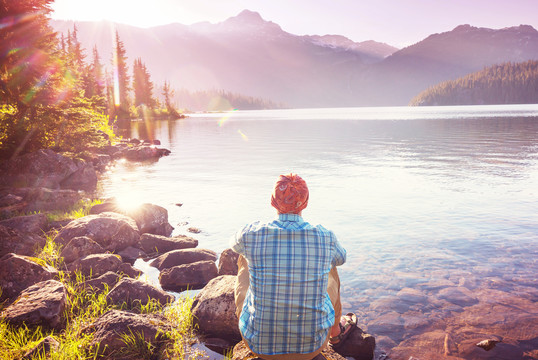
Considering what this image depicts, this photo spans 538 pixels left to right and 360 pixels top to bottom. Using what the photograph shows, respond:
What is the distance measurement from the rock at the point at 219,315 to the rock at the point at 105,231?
5.22m

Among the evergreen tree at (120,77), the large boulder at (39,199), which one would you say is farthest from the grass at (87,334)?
the evergreen tree at (120,77)

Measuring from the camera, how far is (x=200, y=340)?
6883mm

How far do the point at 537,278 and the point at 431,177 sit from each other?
15.5 metres

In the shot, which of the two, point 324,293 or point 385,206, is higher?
point 324,293

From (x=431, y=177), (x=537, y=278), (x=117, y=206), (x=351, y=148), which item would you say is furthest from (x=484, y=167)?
(x=117, y=206)

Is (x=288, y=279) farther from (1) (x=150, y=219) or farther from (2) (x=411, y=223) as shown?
(2) (x=411, y=223)

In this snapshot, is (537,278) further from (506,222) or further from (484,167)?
(484,167)

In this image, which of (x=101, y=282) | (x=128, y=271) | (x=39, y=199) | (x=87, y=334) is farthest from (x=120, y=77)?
(x=87, y=334)

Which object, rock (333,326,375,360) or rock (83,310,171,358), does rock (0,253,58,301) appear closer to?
rock (83,310,171,358)

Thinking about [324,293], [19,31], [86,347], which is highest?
[19,31]

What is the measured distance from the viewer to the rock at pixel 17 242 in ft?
32.3

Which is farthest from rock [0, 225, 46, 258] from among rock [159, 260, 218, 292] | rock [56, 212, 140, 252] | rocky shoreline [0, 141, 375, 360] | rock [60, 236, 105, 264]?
rock [159, 260, 218, 292]

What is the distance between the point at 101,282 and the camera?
8.37 m

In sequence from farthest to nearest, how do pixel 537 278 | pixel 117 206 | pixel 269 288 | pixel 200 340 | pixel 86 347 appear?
1. pixel 117 206
2. pixel 537 278
3. pixel 200 340
4. pixel 86 347
5. pixel 269 288
